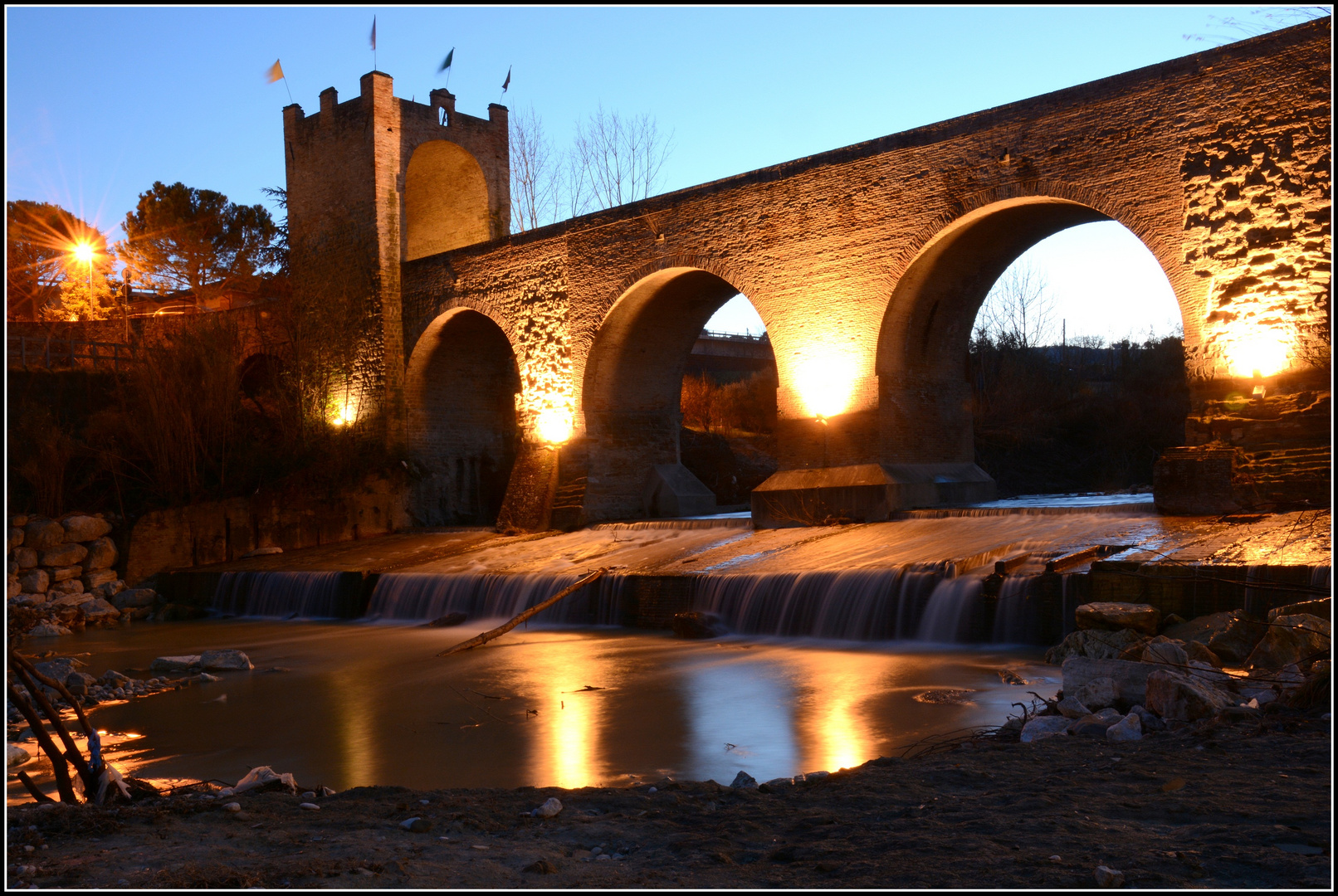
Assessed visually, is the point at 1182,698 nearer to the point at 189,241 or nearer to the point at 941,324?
the point at 941,324

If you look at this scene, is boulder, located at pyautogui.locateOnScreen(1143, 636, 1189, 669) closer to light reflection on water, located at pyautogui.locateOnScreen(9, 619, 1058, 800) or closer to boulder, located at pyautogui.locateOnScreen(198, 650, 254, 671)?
light reflection on water, located at pyautogui.locateOnScreen(9, 619, 1058, 800)

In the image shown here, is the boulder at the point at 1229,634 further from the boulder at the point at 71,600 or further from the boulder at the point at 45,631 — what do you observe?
the boulder at the point at 71,600

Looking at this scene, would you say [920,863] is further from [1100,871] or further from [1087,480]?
[1087,480]

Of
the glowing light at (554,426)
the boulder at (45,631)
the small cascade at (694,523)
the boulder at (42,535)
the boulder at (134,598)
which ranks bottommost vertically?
the boulder at (45,631)

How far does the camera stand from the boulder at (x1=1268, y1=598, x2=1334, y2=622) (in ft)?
19.7

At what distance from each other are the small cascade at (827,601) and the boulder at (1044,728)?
3.81 meters

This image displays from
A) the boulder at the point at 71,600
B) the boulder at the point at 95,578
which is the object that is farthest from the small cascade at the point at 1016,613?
the boulder at the point at 95,578

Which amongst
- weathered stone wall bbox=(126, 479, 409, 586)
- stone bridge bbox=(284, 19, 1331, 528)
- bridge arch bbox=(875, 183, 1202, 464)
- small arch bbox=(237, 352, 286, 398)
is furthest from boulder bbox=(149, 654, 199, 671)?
small arch bbox=(237, 352, 286, 398)

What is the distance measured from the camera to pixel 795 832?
340 cm

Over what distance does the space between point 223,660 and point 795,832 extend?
24.2ft

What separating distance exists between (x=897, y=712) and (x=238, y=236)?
32.6 m

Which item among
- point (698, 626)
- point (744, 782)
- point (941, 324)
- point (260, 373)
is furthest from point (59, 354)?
point (744, 782)

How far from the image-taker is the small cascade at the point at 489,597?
11.2 meters

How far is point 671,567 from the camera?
1131 cm
